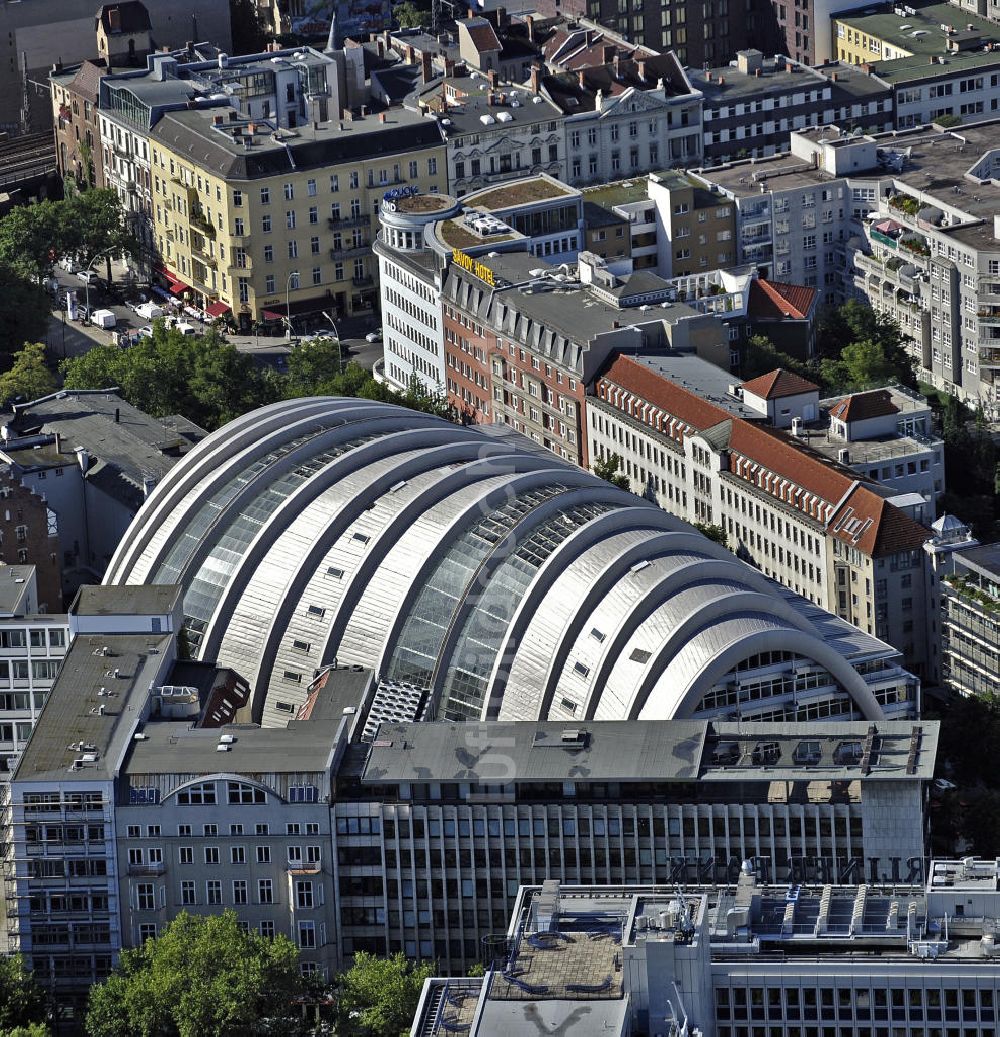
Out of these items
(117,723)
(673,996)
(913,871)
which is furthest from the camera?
(117,723)

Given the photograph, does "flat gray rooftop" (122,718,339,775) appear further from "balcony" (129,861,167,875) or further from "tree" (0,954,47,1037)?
"tree" (0,954,47,1037)

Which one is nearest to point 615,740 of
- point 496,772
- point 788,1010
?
point 496,772

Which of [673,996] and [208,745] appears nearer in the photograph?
[673,996]

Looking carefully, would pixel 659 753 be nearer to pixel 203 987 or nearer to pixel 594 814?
pixel 594 814

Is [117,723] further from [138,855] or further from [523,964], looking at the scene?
[523,964]

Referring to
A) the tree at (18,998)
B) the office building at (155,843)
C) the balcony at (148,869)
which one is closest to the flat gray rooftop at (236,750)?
the office building at (155,843)

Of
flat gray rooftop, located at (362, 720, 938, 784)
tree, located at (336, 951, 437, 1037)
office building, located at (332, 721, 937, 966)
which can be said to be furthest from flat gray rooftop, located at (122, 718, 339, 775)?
tree, located at (336, 951, 437, 1037)

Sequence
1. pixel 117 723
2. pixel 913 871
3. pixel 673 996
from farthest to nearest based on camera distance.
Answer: pixel 117 723 < pixel 913 871 < pixel 673 996
